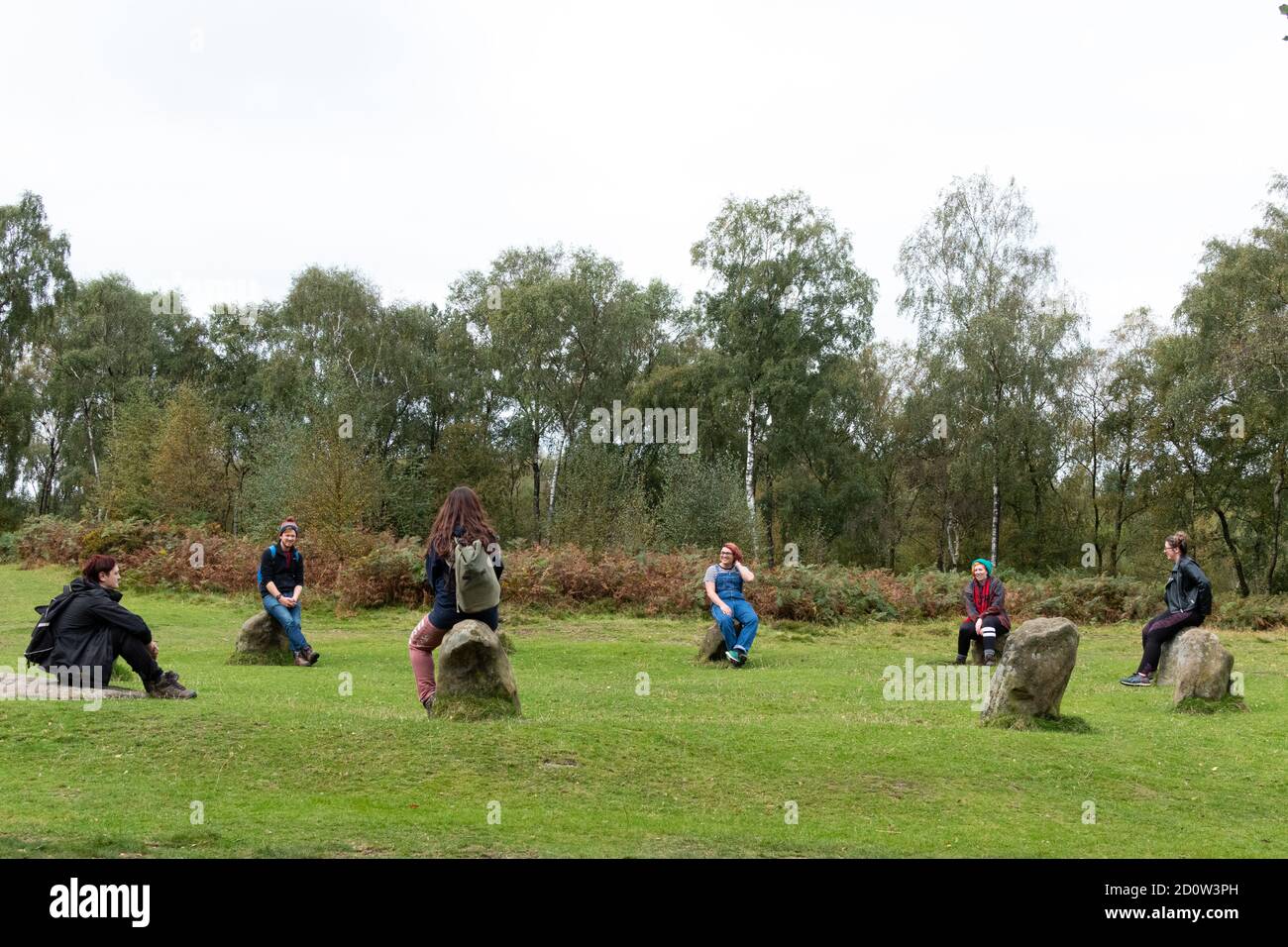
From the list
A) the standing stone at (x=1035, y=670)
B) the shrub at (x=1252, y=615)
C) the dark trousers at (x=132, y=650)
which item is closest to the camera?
the dark trousers at (x=132, y=650)

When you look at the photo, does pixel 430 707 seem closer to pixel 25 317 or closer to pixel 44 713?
pixel 44 713

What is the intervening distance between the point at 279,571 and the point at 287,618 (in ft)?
2.61

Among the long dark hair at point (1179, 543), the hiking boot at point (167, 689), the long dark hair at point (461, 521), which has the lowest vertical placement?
the hiking boot at point (167, 689)

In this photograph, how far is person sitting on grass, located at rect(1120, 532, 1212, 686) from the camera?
16.9 m

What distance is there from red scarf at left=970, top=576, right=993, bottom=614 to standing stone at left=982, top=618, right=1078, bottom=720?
6.03m

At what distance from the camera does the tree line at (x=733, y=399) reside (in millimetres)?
50125

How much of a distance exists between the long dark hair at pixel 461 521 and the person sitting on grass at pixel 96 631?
3.39 meters

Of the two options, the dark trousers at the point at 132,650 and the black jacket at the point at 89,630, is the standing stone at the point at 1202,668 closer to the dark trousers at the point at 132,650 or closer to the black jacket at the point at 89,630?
the dark trousers at the point at 132,650

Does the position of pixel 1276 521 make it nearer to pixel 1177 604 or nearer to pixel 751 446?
pixel 751 446

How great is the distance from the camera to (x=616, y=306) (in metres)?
64.8

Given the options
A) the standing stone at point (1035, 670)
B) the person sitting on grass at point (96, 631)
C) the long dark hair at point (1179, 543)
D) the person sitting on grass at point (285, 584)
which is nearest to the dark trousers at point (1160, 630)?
the long dark hair at point (1179, 543)

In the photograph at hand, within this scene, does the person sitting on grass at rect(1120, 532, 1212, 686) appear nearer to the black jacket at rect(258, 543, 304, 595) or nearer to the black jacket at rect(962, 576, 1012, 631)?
the black jacket at rect(962, 576, 1012, 631)

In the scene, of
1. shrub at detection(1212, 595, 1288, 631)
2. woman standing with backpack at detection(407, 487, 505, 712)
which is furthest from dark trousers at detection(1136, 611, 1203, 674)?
shrub at detection(1212, 595, 1288, 631)

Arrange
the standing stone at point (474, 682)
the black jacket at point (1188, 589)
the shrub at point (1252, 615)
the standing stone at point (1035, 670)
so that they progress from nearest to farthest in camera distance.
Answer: the standing stone at point (474, 682) → the standing stone at point (1035, 670) → the black jacket at point (1188, 589) → the shrub at point (1252, 615)
